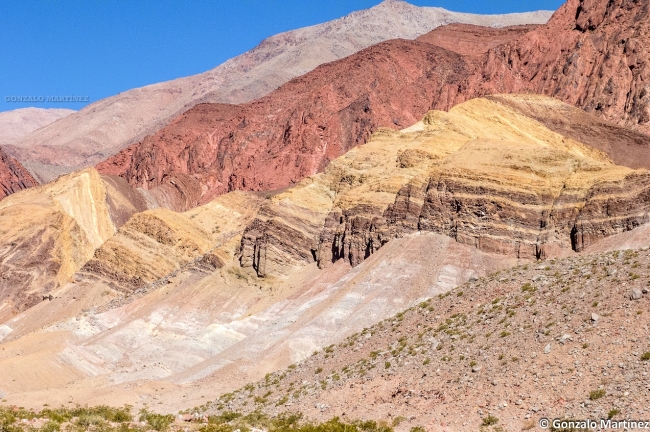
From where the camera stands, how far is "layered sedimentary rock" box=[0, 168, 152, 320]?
9538cm

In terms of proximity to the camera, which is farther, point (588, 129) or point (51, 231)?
point (51, 231)

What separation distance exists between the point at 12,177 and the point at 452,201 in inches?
4011

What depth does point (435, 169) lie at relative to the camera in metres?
70.4

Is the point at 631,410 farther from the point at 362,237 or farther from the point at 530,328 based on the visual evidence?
the point at 362,237

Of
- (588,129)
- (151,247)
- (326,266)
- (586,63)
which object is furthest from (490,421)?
(586,63)

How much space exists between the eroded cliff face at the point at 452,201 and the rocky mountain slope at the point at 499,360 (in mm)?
19114

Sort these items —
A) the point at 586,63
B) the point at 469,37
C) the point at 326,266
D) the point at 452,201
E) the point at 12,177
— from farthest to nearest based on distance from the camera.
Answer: the point at 469,37, the point at 12,177, the point at 586,63, the point at 326,266, the point at 452,201

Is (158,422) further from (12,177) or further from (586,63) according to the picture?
(12,177)

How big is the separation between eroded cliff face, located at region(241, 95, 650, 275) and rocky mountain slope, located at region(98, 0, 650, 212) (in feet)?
108

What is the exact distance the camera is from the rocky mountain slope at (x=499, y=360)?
2947 centimetres

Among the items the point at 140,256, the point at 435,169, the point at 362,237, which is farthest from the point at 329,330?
the point at 140,256

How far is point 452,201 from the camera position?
216 feet

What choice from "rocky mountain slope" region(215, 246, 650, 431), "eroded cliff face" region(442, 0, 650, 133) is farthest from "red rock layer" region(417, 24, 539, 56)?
"rocky mountain slope" region(215, 246, 650, 431)

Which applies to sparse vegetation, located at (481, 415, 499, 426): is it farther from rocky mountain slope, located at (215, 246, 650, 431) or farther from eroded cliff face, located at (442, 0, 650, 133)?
eroded cliff face, located at (442, 0, 650, 133)
